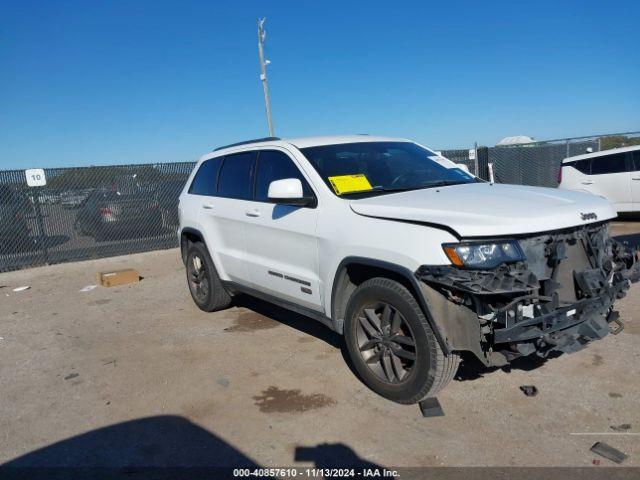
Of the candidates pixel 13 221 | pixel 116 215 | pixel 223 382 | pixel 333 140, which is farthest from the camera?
pixel 116 215

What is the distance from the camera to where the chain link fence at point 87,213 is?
10.3m

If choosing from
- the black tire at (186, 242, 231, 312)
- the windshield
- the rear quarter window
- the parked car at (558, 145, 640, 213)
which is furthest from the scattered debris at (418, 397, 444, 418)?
the rear quarter window

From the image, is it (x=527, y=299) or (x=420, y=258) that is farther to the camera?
(x=420, y=258)

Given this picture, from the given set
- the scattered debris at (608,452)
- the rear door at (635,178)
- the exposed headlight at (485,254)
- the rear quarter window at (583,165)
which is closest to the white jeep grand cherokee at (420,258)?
the exposed headlight at (485,254)

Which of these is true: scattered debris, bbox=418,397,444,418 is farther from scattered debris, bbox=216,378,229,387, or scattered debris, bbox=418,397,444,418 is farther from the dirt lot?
scattered debris, bbox=216,378,229,387

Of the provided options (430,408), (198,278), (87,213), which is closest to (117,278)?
(198,278)

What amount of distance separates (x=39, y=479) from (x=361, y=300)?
2.21 m

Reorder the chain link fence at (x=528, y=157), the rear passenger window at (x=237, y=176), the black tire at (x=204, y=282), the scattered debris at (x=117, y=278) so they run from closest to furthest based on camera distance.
→ the rear passenger window at (x=237, y=176)
the black tire at (x=204, y=282)
the scattered debris at (x=117, y=278)
the chain link fence at (x=528, y=157)

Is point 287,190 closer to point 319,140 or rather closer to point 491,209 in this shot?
point 319,140

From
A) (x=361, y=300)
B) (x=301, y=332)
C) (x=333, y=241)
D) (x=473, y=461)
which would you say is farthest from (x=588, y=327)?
(x=301, y=332)

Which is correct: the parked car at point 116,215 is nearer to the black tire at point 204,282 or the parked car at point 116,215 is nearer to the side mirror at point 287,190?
the black tire at point 204,282

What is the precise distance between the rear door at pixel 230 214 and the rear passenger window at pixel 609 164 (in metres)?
8.98

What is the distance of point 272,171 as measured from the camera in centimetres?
470

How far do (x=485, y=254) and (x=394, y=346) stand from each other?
3.09ft
